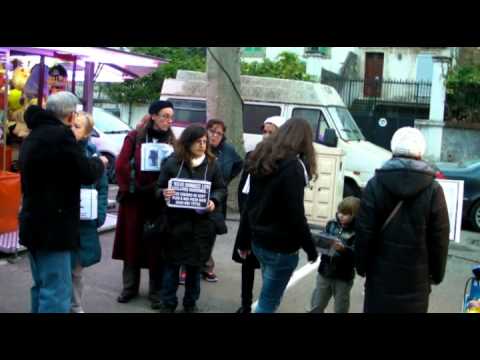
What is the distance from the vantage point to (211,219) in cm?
536

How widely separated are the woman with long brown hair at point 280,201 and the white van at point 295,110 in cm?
661

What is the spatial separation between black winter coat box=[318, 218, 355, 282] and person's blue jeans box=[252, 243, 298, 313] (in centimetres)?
28

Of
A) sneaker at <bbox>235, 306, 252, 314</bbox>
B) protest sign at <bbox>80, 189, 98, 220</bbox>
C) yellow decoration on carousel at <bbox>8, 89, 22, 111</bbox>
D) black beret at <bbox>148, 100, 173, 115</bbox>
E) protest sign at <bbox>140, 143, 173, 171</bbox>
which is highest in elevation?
yellow decoration on carousel at <bbox>8, 89, 22, 111</bbox>

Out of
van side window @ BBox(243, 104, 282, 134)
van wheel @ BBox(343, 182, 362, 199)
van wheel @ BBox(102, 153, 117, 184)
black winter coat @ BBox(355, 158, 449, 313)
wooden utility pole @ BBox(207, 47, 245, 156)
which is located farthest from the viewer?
van wheel @ BBox(102, 153, 117, 184)

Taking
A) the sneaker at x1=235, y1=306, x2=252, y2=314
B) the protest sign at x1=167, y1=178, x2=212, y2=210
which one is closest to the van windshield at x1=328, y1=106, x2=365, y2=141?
the sneaker at x1=235, y1=306, x2=252, y2=314

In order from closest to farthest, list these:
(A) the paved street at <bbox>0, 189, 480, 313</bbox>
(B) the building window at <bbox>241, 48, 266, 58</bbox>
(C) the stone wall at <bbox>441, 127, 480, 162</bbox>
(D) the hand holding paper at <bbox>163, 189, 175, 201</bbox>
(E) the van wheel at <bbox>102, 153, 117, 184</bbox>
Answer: (D) the hand holding paper at <bbox>163, 189, 175, 201</bbox>
(A) the paved street at <bbox>0, 189, 480, 313</bbox>
(E) the van wheel at <bbox>102, 153, 117, 184</bbox>
(C) the stone wall at <bbox>441, 127, 480, 162</bbox>
(B) the building window at <bbox>241, 48, 266, 58</bbox>

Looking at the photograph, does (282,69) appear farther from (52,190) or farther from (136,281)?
(52,190)

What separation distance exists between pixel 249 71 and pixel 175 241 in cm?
1657

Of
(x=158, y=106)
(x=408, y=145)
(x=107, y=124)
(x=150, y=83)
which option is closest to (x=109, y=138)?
(x=107, y=124)

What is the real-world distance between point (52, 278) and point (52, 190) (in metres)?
0.61

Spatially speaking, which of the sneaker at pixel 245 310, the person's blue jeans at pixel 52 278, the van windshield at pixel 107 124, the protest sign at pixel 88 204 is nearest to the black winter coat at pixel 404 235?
the sneaker at pixel 245 310

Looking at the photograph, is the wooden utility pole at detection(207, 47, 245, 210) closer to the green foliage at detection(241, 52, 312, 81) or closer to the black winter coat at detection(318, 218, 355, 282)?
the black winter coat at detection(318, 218, 355, 282)

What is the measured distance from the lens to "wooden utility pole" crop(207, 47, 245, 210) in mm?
10125
